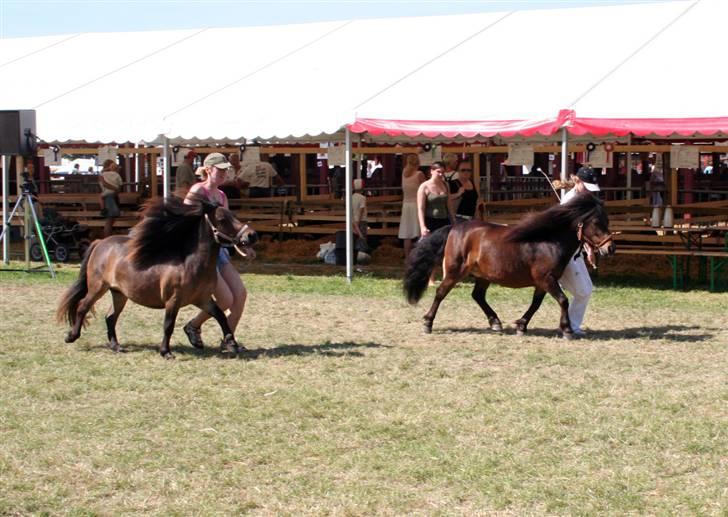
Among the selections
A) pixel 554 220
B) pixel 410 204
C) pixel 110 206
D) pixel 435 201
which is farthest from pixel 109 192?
pixel 554 220

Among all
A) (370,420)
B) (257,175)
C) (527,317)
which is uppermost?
(257,175)

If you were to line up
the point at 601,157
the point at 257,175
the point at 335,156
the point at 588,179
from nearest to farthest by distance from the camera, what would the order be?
the point at 588,179, the point at 601,157, the point at 335,156, the point at 257,175

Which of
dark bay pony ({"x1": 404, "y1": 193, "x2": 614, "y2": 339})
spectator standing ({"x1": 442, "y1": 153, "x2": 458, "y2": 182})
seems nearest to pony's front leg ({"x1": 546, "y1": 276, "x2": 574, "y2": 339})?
dark bay pony ({"x1": 404, "y1": 193, "x2": 614, "y2": 339})

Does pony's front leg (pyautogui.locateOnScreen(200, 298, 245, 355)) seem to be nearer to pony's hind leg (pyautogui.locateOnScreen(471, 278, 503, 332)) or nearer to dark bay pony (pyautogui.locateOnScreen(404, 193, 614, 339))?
dark bay pony (pyautogui.locateOnScreen(404, 193, 614, 339))

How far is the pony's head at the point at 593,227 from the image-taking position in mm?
9895

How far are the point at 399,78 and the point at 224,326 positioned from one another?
24.0ft

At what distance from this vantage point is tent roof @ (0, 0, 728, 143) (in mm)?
13812

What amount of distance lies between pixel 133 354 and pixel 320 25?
10.8 metres

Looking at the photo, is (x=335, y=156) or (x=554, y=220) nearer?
(x=554, y=220)

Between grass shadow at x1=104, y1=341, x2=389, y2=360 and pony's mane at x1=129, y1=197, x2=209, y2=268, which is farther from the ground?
pony's mane at x1=129, y1=197, x2=209, y2=268

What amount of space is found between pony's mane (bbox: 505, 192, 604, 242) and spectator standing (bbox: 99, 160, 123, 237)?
32.7ft

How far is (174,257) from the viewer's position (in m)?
9.05

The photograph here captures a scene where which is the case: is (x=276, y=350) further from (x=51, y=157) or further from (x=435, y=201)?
(x=51, y=157)

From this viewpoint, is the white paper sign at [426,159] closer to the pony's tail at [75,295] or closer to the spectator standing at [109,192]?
the spectator standing at [109,192]
